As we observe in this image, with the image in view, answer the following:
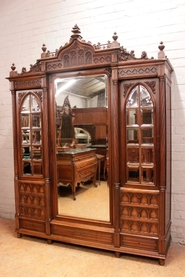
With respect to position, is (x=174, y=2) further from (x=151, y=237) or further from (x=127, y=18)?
(x=151, y=237)

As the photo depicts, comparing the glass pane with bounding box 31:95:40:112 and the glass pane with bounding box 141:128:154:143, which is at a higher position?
the glass pane with bounding box 31:95:40:112

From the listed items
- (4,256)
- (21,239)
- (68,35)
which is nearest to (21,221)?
(21,239)

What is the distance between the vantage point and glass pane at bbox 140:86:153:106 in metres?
2.38

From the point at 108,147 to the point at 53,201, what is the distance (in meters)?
0.96

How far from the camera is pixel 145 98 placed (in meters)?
2.40

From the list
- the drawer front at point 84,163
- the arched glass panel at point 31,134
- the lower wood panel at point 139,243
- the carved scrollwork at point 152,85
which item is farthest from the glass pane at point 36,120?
the lower wood panel at point 139,243

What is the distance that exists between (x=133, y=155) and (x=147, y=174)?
24cm

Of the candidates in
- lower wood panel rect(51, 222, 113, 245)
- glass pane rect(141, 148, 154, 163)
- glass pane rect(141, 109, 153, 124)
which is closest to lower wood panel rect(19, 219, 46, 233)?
lower wood panel rect(51, 222, 113, 245)

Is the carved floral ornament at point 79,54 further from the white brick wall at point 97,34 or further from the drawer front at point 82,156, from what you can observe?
the drawer front at point 82,156

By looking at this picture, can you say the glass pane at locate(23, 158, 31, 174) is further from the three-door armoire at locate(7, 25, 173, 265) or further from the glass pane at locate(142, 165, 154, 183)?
the glass pane at locate(142, 165, 154, 183)

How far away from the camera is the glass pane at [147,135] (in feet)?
7.87

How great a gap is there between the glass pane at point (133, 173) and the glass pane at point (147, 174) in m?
0.07

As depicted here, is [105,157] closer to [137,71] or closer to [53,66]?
[137,71]

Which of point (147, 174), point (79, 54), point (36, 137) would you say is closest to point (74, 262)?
point (147, 174)
